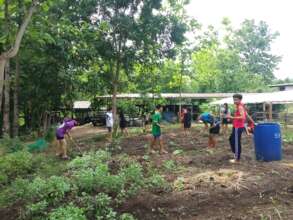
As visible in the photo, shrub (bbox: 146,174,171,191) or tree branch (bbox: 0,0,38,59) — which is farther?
shrub (bbox: 146,174,171,191)

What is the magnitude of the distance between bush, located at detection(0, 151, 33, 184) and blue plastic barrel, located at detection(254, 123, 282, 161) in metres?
5.61

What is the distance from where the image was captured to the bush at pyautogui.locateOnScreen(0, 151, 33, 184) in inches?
407

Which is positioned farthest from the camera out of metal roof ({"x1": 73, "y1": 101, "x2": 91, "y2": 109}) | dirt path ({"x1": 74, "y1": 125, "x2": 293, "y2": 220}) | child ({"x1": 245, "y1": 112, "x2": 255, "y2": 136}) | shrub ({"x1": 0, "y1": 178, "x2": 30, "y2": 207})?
metal roof ({"x1": 73, "y1": 101, "x2": 91, "y2": 109})

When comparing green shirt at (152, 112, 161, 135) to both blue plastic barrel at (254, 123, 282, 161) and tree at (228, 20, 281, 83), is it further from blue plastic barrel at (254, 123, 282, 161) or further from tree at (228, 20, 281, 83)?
tree at (228, 20, 281, 83)

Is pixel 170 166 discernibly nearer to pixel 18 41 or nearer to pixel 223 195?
pixel 223 195

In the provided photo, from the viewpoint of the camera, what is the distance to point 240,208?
6.77 metres

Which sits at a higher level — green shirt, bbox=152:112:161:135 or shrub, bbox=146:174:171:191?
green shirt, bbox=152:112:161:135

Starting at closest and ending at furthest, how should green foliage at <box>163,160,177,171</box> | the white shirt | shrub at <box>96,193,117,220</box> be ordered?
shrub at <box>96,193,117,220</box> < green foliage at <box>163,160,177,171</box> < the white shirt

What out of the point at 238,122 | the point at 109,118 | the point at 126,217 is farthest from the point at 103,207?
the point at 109,118

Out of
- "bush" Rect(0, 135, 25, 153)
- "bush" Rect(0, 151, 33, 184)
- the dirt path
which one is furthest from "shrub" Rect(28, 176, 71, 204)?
"bush" Rect(0, 135, 25, 153)

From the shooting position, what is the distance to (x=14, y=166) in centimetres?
1117

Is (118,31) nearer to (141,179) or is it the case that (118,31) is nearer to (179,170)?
(179,170)

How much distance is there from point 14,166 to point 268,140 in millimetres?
6112

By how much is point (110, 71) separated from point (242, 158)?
46.5 ft
